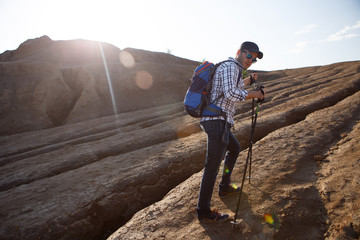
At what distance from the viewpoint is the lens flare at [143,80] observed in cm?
3403

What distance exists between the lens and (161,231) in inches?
177

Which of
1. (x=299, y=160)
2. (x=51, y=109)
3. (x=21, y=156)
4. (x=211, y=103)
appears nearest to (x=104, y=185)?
(x=211, y=103)

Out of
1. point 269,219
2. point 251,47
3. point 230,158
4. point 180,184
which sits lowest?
point 180,184

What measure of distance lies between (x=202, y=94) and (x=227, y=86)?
0.48 meters

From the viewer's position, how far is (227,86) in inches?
138

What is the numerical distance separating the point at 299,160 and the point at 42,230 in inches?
307

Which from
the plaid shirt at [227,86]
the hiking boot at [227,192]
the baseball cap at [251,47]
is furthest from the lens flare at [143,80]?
the plaid shirt at [227,86]

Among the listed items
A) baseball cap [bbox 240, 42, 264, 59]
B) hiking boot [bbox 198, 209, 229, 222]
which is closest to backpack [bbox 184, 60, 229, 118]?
baseball cap [bbox 240, 42, 264, 59]

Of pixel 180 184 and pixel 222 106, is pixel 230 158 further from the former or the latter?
pixel 180 184

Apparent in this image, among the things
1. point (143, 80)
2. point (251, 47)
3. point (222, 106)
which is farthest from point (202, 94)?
point (143, 80)

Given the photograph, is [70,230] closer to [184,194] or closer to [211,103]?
[184,194]

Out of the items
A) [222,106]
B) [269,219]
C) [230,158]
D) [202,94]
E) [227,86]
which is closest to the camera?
[227,86]

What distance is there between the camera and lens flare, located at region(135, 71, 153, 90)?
34031 mm

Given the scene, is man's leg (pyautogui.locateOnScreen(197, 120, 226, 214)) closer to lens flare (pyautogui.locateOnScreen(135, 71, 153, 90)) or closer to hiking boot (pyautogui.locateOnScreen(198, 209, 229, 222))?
hiking boot (pyautogui.locateOnScreen(198, 209, 229, 222))
